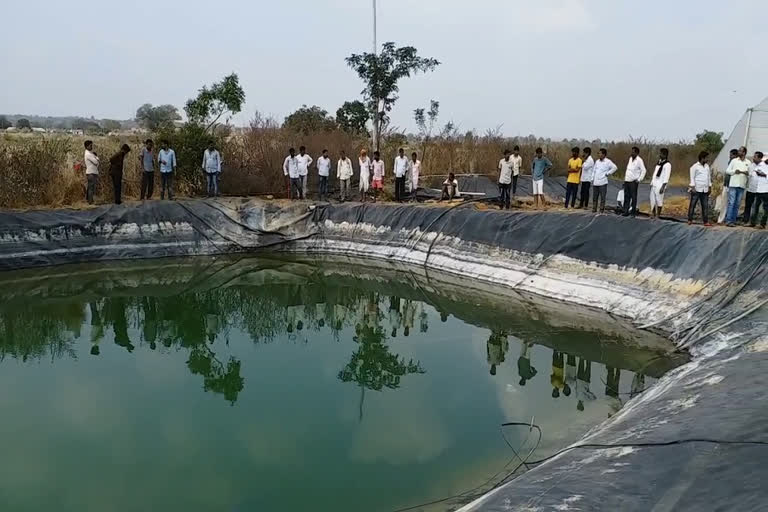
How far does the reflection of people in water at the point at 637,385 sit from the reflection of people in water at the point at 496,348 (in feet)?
4.95

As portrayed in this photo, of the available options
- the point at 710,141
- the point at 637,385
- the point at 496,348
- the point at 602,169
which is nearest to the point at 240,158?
the point at 602,169

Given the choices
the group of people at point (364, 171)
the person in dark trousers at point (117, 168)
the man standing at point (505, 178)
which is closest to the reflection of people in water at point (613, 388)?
the man standing at point (505, 178)

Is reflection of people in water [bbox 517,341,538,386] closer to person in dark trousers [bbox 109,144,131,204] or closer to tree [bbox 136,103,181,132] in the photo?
person in dark trousers [bbox 109,144,131,204]

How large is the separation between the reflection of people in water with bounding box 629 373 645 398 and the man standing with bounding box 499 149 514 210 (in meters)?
5.76

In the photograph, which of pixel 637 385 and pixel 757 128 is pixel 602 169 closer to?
pixel 757 128

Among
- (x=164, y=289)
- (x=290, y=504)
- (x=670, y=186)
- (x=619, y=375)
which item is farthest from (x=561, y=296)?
(x=670, y=186)

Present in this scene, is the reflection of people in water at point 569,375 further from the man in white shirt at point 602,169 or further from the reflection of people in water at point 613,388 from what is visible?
the man in white shirt at point 602,169

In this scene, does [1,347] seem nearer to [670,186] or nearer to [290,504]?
[290,504]

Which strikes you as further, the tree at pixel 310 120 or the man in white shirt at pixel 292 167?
the tree at pixel 310 120

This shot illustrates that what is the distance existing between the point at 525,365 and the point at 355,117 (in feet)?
44.6

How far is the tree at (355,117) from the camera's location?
1912cm

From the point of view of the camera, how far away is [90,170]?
1201 centimetres

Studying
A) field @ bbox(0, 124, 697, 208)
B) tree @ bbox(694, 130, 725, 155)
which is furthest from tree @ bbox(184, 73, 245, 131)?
tree @ bbox(694, 130, 725, 155)

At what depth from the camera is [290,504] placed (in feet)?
14.2
